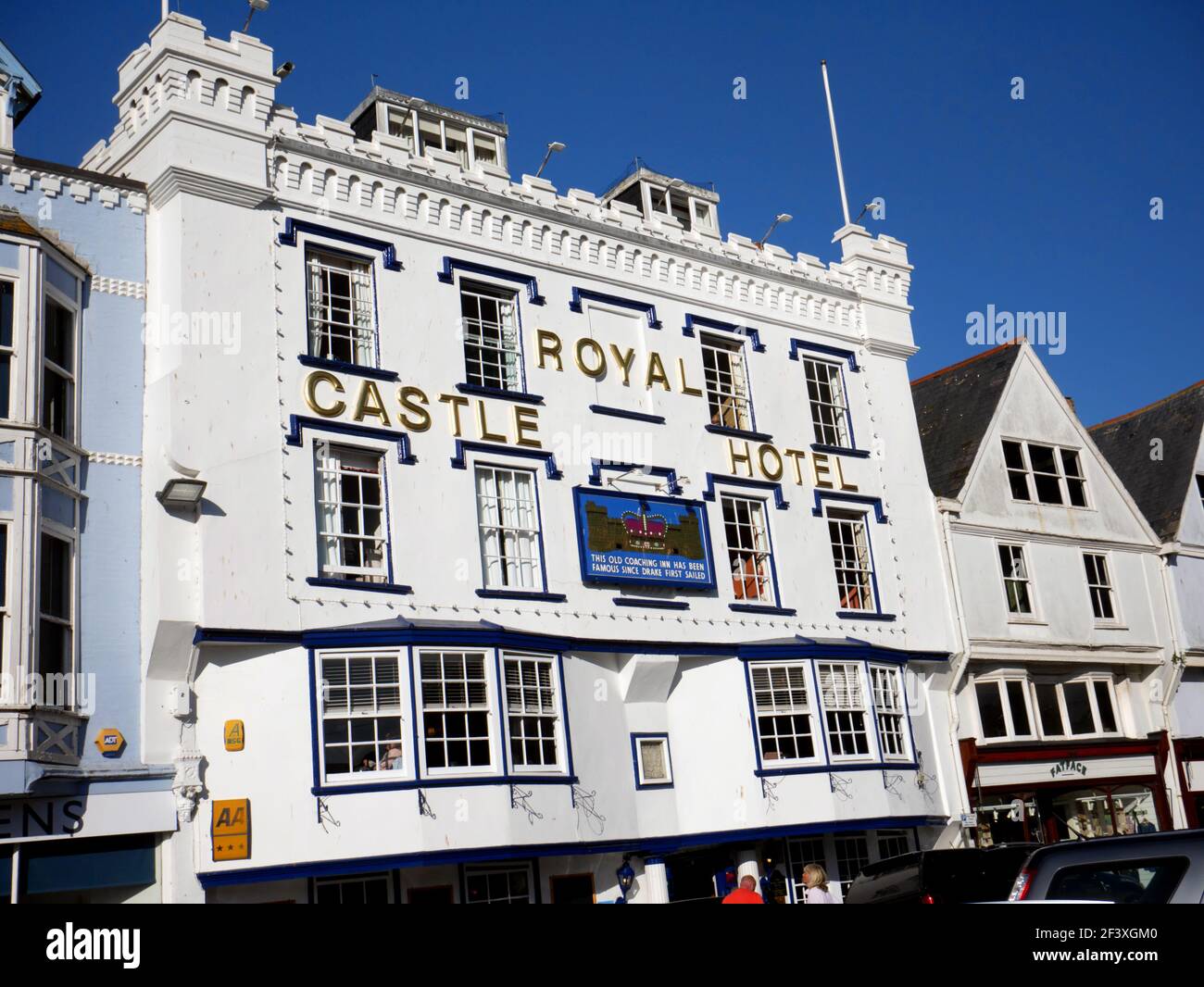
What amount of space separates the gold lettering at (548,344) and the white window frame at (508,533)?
96.6 inches

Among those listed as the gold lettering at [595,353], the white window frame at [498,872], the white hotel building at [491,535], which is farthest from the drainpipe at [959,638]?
the white window frame at [498,872]

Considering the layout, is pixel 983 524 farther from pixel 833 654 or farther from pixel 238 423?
pixel 238 423

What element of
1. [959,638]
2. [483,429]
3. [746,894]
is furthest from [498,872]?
[959,638]

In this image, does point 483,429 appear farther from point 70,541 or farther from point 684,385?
point 70,541

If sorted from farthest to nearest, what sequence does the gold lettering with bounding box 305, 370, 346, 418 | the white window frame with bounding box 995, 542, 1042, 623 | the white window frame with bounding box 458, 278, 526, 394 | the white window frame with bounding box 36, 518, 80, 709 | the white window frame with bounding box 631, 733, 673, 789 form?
the white window frame with bounding box 995, 542, 1042, 623 < the white window frame with bounding box 458, 278, 526, 394 < the white window frame with bounding box 631, 733, 673, 789 < the gold lettering with bounding box 305, 370, 346, 418 < the white window frame with bounding box 36, 518, 80, 709

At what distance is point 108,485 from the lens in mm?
18219

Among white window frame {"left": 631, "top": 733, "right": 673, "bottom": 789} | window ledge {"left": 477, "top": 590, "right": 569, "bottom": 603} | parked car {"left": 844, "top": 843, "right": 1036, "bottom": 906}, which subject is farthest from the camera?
white window frame {"left": 631, "top": 733, "right": 673, "bottom": 789}

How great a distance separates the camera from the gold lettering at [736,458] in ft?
82.2

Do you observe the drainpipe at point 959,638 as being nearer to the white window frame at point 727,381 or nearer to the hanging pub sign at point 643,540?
the white window frame at point 727,381

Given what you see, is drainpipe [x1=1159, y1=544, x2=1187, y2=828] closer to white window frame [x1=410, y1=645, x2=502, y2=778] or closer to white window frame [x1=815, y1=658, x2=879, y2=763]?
white window frame [x1=815, y1=658, x2=879, y2=763]

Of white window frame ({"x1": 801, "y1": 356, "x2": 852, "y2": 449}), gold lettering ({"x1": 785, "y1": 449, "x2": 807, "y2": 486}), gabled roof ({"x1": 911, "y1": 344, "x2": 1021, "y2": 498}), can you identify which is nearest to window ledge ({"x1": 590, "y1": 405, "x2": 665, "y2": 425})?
gold lettering ({"x1": 785, "y1": 449, "x2": 807, "y2": 486})

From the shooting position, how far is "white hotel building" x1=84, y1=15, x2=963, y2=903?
18.2 m

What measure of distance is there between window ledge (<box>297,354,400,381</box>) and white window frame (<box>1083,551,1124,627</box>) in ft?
62.0
